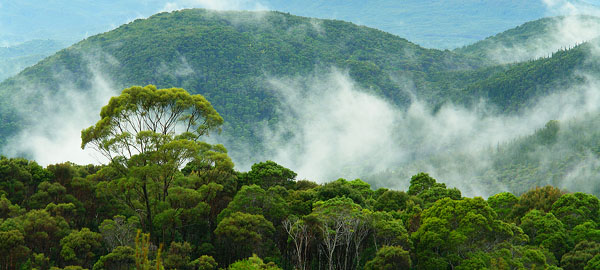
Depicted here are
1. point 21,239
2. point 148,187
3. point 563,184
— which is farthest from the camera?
point 563,184

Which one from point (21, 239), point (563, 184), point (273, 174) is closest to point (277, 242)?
point (273, 174)

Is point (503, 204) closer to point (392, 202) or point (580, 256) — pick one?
point (392, 202)

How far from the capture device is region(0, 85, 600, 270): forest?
1822 inches

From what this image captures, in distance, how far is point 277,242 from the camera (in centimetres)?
5638

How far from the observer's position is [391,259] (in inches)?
1882

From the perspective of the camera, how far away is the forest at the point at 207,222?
46.3 metres

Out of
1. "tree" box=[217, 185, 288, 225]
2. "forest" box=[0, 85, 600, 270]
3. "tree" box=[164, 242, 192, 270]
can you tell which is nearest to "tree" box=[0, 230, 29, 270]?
"forest" box=[0, 85, 600, 270]

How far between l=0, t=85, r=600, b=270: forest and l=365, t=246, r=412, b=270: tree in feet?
0.37

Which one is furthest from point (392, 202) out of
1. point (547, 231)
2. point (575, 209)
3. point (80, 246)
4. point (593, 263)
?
point (80, 246)

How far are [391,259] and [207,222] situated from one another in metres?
18.5

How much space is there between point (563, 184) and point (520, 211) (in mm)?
112534

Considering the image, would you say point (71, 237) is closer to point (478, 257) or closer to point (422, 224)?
point (422, 224)

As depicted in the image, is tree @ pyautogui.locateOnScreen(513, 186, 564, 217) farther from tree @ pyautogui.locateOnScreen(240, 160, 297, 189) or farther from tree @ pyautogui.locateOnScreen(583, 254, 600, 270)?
tree @ pyautogui.locateOnScreen(240, 160, 297, 189)

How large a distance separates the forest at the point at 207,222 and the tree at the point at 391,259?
4.4 inches
